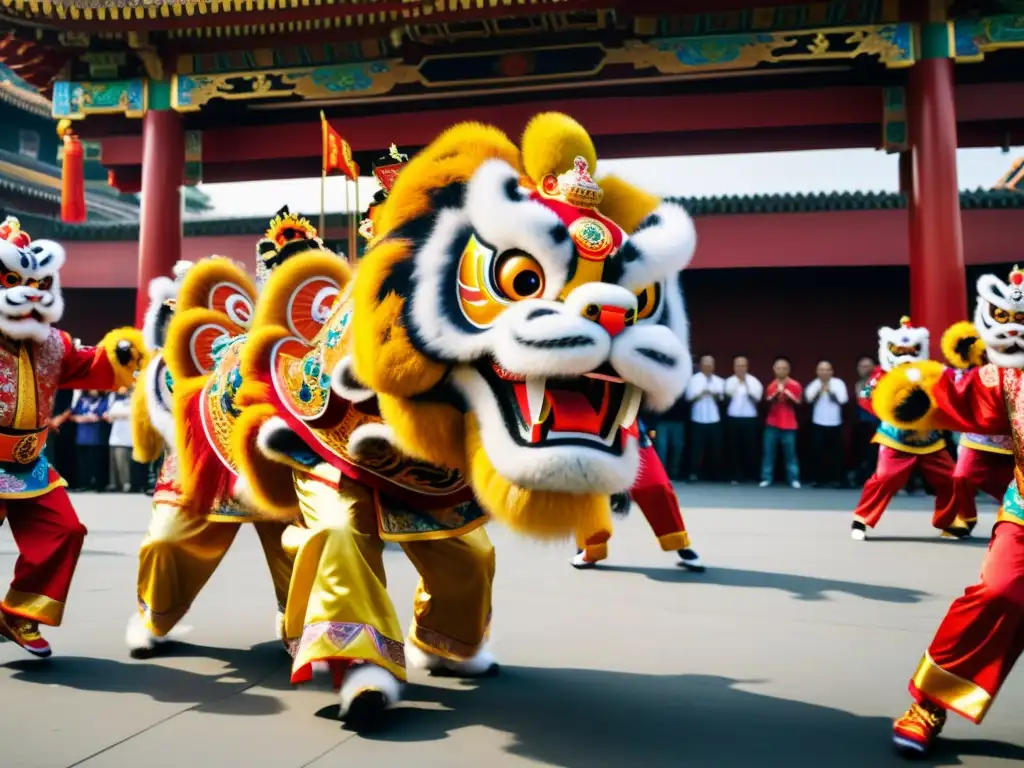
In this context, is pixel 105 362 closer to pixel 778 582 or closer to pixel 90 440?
pixel 778 582

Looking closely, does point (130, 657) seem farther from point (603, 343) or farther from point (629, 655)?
point (603, 343)

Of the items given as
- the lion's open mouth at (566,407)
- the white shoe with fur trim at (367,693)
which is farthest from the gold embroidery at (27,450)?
the lion's open mouth at (566,407)

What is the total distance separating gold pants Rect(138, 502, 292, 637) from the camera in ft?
12.0

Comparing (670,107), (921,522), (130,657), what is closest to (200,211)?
(670,107)

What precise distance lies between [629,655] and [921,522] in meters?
5.10

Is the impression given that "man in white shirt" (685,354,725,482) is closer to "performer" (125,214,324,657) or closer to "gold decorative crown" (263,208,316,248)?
"performer" (125,214,324,657)

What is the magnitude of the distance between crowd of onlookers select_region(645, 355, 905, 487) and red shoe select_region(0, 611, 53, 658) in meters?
8.07

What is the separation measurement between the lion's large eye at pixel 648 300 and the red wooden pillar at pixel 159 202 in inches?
A: 368

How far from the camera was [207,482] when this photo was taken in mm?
3602

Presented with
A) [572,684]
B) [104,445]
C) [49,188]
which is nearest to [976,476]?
[572,684]

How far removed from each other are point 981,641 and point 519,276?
59.3 inches

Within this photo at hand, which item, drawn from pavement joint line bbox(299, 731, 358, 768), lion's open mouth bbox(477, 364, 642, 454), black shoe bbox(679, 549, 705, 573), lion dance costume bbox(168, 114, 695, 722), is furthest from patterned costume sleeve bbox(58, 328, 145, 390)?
black shoe bbox(679, 549, 705, 573)

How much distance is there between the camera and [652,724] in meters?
2.86

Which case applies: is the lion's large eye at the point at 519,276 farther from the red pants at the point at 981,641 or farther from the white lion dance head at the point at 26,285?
the white lion dance head at the point at 26,285
